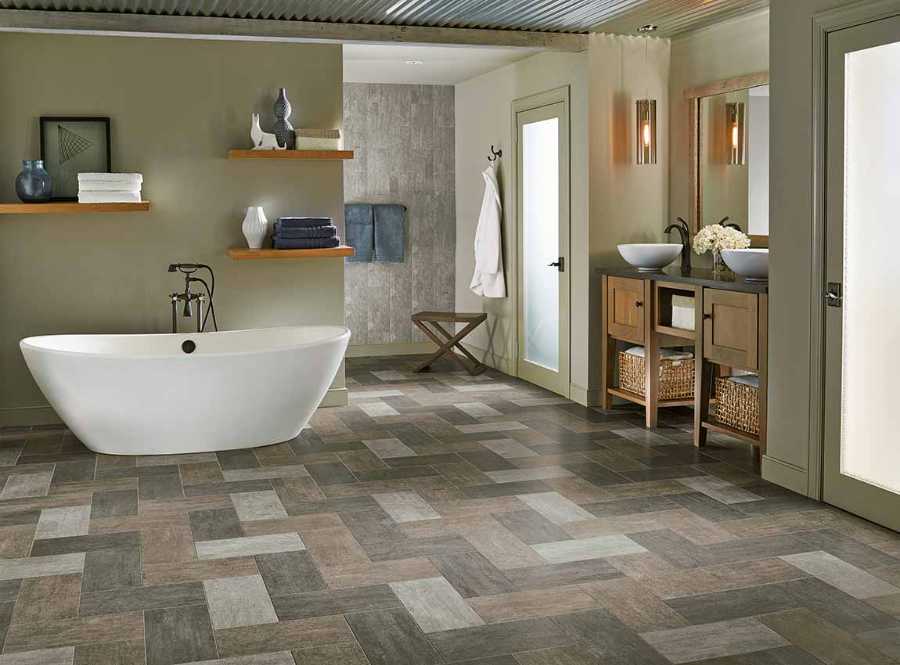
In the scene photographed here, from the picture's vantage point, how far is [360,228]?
9.01 metres

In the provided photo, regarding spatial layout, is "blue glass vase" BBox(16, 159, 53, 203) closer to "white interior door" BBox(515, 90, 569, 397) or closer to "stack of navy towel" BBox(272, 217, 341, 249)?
"stack of navy towel" BBox(272, 217, 341, 249)

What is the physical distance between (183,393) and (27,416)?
5.09 ft

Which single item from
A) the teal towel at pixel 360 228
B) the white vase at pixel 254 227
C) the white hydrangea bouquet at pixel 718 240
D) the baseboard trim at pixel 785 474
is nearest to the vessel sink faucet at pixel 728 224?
the white hydrangea bouquet at pixel 718 240

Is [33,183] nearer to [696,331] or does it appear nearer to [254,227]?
[254,227]

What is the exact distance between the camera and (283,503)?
4.56m

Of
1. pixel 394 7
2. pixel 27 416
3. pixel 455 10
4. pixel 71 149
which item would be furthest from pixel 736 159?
pixel 27 416

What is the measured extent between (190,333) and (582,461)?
102 inches

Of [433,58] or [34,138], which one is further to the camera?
[433,58]

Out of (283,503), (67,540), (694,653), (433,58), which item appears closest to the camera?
(694,653)

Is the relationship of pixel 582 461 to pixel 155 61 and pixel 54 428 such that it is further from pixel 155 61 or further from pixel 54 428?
pixel 155 61

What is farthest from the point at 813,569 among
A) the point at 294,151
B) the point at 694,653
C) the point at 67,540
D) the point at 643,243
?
the point at 294,151

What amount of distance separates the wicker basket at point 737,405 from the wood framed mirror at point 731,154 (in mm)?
999

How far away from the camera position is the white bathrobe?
7.97m

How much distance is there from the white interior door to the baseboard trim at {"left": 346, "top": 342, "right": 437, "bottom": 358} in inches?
64.4
